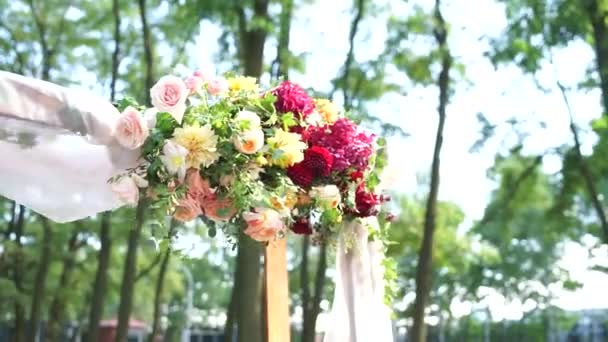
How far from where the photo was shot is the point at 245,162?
9.61 ft

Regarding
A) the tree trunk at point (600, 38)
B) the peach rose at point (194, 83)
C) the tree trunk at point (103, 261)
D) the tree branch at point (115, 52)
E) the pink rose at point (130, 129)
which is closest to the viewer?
the pink rose at point (130, 129)

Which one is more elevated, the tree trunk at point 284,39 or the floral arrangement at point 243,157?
the tree trunk at point 284,39

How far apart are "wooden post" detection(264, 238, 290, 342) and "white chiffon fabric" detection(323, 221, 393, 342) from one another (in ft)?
0.59

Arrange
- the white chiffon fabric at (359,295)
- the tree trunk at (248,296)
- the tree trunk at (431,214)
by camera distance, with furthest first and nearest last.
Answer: the tree trunk at (431,214) → the tree trunk at (248,296) → the white chiffon fabric at (359,295)

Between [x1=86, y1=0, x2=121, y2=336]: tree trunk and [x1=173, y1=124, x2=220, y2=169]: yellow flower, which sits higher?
[x1=86, y1=0, x2=121, y2=336]: tree trunk

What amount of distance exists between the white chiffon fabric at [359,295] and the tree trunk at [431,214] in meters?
6.86

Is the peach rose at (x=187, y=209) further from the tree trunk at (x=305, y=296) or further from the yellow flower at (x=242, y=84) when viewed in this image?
the tree trunk at (x=305, y=296)

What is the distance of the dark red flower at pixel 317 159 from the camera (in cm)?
306

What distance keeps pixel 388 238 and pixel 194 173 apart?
0.93 metres

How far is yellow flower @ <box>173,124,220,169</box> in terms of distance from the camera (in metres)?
2.84

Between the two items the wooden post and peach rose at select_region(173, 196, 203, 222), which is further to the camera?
the wooden post

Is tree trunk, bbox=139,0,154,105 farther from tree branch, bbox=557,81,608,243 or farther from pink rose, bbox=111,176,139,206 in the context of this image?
pink rose, bbox=111,176,139,206

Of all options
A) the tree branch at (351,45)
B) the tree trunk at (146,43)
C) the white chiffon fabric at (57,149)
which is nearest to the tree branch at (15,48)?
the tree trunk at (146,43)

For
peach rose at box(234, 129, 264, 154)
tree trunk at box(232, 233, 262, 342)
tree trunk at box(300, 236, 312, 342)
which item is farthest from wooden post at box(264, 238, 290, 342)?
tree trunk at box(300, 236, 312, 342)
